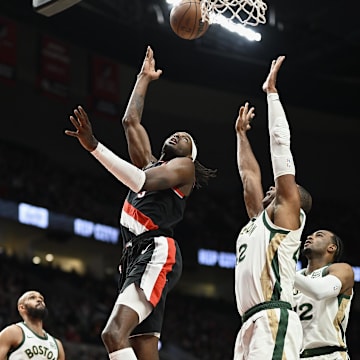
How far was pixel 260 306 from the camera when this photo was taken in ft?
14.8

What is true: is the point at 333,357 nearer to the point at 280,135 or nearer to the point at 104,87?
the point at 280,135

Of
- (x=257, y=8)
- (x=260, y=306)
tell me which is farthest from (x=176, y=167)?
(x=257, y=8)

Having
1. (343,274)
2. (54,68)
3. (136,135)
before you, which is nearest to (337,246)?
(343,274)

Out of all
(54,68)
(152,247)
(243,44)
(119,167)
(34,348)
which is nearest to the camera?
(119,167)

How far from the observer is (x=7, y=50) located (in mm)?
16938

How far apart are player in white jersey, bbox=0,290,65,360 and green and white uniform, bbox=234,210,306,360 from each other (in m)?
3.45

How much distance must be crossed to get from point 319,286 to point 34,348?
3.56 m

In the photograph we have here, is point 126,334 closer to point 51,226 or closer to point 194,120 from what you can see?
point 51,226

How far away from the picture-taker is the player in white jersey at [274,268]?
441 centimetres

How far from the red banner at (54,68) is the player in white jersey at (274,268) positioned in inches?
531

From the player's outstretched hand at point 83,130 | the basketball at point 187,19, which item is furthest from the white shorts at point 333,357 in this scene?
the basketball at point 187,19

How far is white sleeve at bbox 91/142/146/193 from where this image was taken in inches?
182

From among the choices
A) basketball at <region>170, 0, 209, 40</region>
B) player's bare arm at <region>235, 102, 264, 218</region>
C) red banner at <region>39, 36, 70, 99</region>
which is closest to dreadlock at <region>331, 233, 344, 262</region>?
player's bare arm at <region>235, 102, 264, 218</region>

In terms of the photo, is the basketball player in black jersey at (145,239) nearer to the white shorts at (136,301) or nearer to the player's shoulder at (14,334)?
the white shorts at (136,301)
